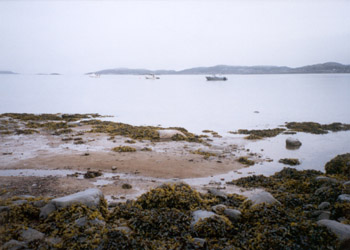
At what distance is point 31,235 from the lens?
440cm

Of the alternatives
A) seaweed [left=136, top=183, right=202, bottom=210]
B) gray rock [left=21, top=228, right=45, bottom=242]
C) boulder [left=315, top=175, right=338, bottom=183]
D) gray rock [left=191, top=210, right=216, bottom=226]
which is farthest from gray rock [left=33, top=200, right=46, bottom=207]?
boulder [left=315, top=175, right=338, bottom=183]

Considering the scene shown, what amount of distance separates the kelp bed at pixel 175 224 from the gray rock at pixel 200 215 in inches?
4.0

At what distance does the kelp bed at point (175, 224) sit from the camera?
14.4 ft

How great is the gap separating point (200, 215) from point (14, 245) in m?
3.35

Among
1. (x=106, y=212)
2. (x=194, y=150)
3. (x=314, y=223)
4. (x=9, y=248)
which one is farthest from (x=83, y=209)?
(x=194, y=150)

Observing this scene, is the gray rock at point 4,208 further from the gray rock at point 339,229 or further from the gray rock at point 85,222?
the gray rock at point 339,229

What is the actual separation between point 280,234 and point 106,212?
3572mm

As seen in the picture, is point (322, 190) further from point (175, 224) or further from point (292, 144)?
point (292, 144)

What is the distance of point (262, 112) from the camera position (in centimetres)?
2708

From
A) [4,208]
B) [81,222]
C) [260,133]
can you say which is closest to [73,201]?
[81,222]

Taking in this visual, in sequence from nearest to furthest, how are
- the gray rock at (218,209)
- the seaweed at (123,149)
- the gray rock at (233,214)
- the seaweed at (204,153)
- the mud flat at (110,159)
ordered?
the gray rock at (233,214)
the gray rock at (218,209)
the mud flat at (110,159)
the seaweed at (204,153)
the seaweed at (123,149)

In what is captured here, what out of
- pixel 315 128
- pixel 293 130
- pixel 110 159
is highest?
pixel 110 159

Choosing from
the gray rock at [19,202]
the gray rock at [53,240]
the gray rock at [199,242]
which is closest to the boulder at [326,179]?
the gray rock at [199,242]

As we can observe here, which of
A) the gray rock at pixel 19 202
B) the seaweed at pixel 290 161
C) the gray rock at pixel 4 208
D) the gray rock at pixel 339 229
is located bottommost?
the seaweed at pixel 290 161
